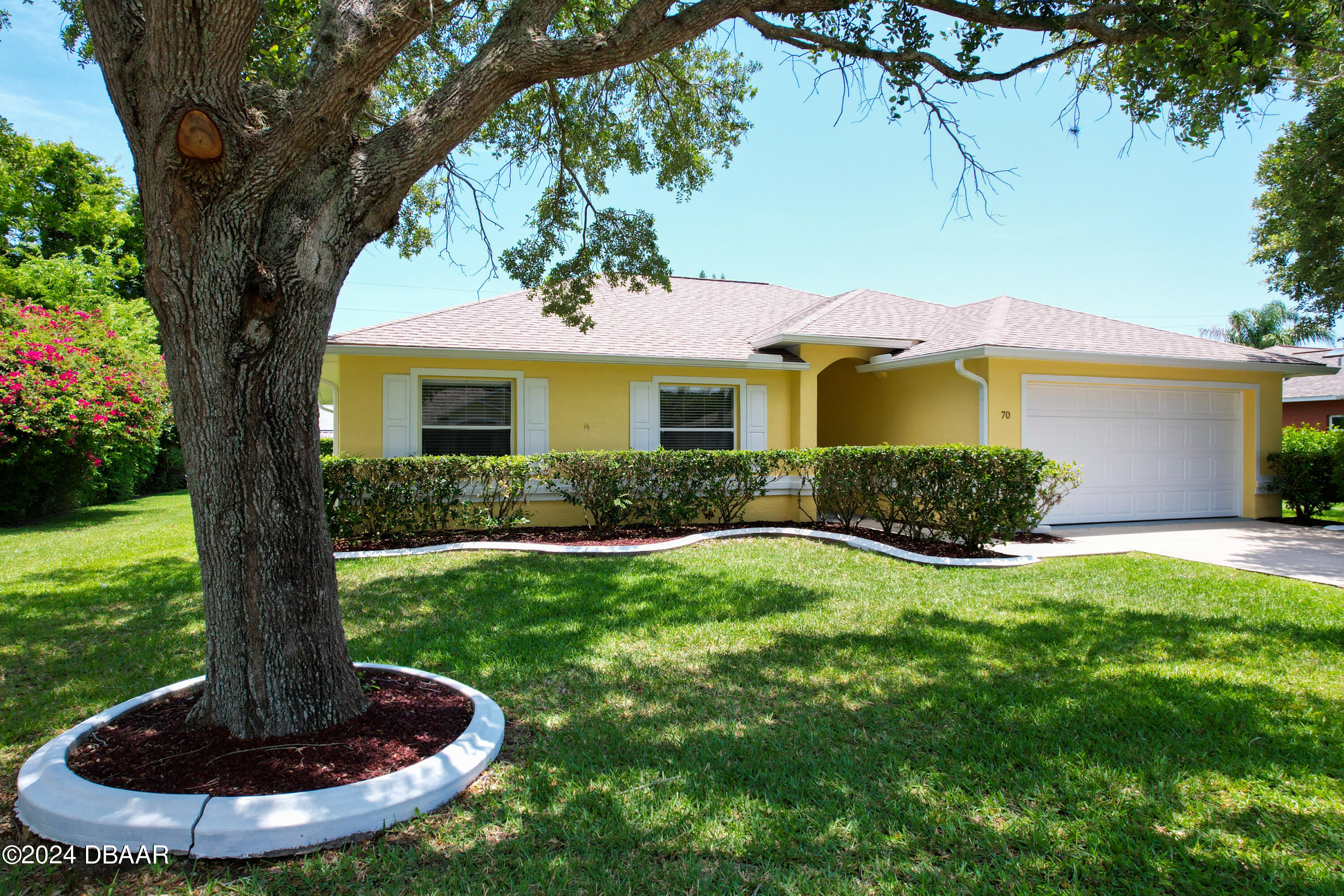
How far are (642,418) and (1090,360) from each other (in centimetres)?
774

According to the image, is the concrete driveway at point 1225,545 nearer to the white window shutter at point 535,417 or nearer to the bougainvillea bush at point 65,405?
the white window shutter at point 535,417

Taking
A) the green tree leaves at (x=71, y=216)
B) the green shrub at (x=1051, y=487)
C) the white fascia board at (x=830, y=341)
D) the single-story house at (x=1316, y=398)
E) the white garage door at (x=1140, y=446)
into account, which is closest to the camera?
the green shrub at (x=1051, y=487)

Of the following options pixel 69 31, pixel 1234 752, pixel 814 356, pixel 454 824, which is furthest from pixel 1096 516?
pixel 69 31

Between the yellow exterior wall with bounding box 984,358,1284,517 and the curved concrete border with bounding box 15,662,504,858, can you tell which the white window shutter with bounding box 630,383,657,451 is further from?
the curved concrete border with bounding box 15,662,504,858

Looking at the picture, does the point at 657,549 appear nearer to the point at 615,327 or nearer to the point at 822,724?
the point at 615,327

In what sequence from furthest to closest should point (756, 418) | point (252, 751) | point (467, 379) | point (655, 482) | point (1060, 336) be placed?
1. point (756, 418)
2. point (1060, 336)
3. point (467, 379)
4. point (655, 482)
5. point (252, 751)

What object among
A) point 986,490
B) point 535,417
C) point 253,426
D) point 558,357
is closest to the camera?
point 253,426

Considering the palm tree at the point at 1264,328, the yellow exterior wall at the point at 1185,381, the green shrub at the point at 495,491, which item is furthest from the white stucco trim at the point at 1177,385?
the palm tree at the point at 1264,328

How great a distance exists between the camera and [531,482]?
1141 cm

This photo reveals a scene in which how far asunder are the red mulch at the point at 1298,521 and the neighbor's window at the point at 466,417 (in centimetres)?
1438

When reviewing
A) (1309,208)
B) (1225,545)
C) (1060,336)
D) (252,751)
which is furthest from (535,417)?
(1309,208)

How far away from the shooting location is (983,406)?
11.3 m

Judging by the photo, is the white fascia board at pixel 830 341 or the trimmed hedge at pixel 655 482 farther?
the white fascia board at pixel 830 341

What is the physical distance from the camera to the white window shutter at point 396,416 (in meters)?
11.2
